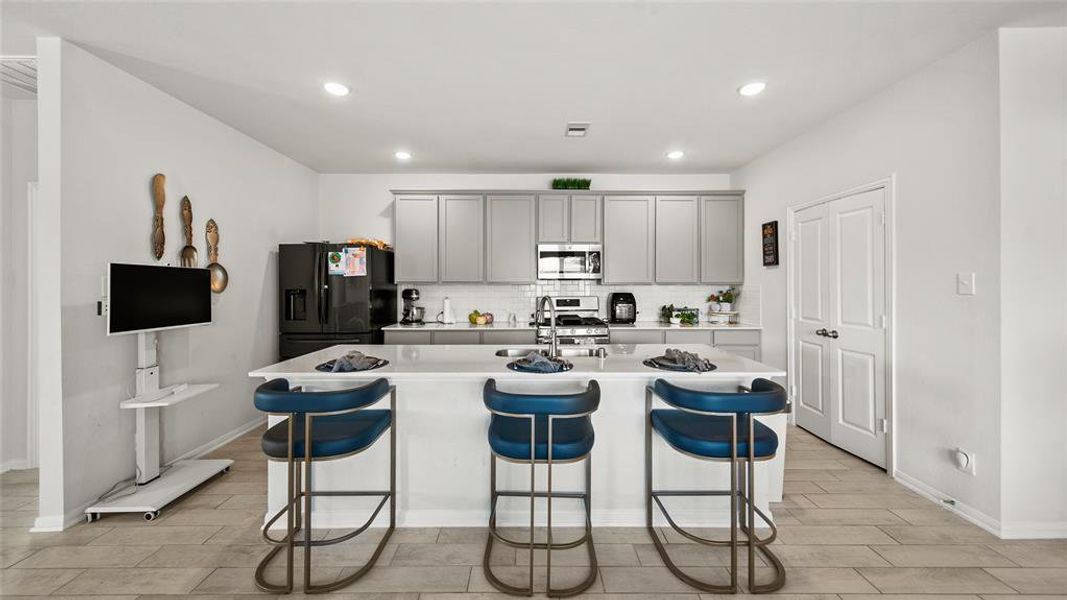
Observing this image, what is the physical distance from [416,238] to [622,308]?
2467mm

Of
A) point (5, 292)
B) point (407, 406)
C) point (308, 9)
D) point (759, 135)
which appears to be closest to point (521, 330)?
point (407, 406)

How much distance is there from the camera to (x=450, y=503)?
7.86 ft

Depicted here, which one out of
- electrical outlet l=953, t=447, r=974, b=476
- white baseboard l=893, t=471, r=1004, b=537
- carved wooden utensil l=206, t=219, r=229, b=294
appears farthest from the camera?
carved wooden utensil l=206, t=219, r=229, b=294

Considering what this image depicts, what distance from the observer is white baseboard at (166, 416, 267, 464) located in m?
3.27

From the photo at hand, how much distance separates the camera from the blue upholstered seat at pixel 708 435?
6.24ft

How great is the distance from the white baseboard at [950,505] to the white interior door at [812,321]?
74 centimetres

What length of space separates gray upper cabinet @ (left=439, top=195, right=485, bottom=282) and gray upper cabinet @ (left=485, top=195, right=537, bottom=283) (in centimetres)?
10

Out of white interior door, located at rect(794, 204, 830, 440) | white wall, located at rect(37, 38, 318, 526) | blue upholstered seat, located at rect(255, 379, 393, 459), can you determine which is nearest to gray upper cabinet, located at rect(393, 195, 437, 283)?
white wall, located at rect(37, 38, 318, 526)

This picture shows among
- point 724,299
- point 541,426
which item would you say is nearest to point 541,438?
point 541,426

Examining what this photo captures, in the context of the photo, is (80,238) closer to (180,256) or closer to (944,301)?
(180,256)

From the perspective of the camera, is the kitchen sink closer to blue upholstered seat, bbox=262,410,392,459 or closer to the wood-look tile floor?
blue upholstered seat, bbox=262,410,392,459

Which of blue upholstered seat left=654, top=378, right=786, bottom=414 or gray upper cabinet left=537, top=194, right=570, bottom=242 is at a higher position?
gray upper cabinet left=537, top=194, right=570, bottom=242

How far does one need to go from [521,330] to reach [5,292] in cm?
396

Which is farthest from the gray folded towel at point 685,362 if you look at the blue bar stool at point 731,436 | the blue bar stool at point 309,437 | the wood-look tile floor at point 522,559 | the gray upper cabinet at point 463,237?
the gray upper cabinet at point 463,237
